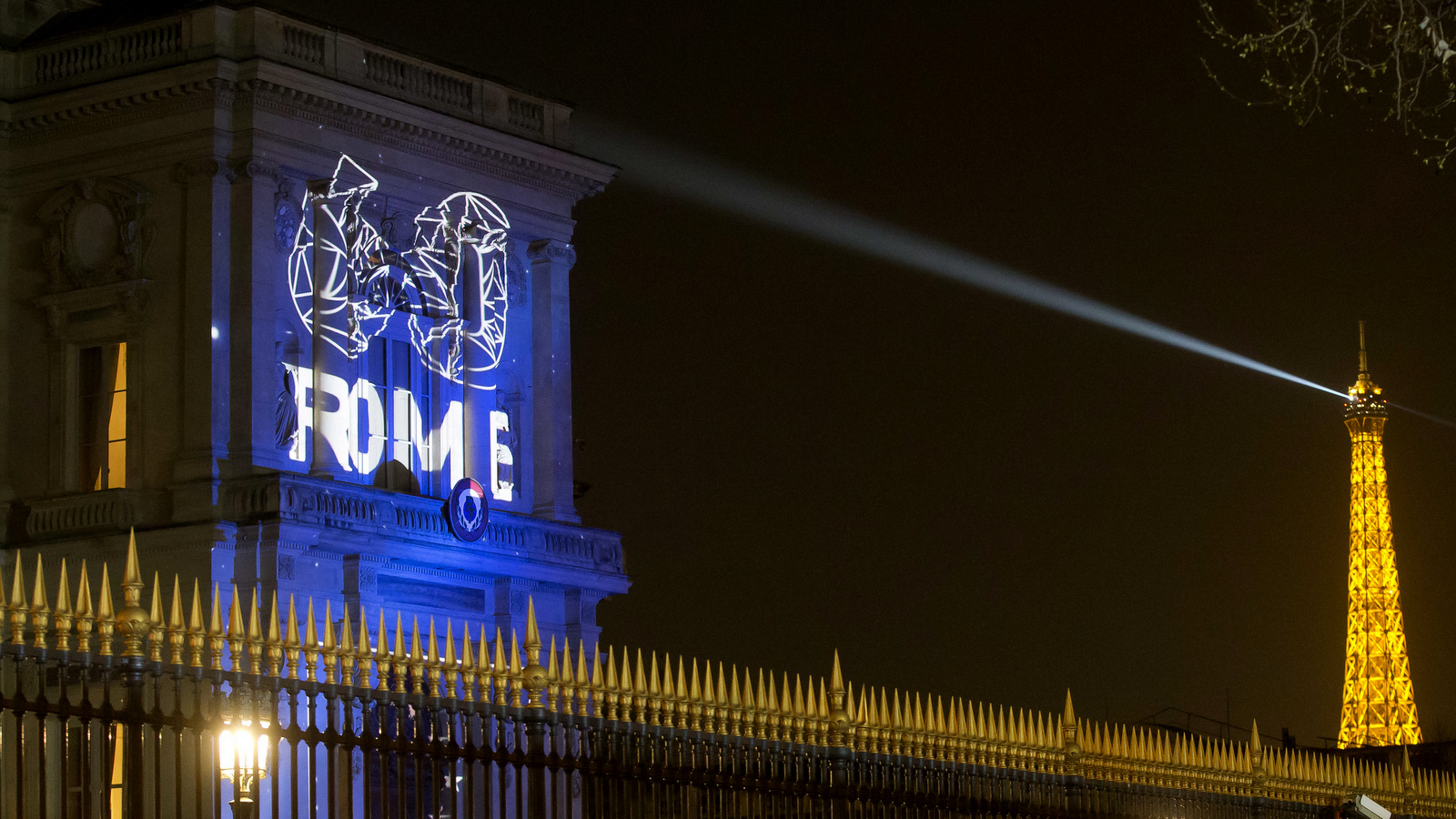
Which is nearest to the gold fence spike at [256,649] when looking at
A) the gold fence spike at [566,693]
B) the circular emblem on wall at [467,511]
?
the gold fence spike at [566,693]

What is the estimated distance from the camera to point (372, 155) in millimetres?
41531

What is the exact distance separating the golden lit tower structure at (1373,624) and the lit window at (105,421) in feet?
134

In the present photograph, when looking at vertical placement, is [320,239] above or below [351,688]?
above

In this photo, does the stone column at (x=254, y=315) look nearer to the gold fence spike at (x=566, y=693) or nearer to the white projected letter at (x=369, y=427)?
the white projected letter at (x=369, y=427)

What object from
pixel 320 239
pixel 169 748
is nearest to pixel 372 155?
pixel 320 239

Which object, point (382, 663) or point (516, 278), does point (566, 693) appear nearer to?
point (382, 663)

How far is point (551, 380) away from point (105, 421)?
8.89m

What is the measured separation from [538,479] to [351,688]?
97.5ft

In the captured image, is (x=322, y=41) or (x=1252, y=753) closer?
(x=1252, y=753)

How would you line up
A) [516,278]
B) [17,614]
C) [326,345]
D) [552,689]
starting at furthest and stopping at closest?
[516,278]
[326,345]
[552,689]
[17,614]

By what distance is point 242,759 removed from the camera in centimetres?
1446

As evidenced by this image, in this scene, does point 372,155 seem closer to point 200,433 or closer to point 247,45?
point 247,45

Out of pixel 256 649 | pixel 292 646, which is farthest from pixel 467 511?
pixel 256 649

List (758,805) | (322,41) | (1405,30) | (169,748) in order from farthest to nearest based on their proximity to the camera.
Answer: (322,41)
(169,748)
(758,805)
(1405,30)
